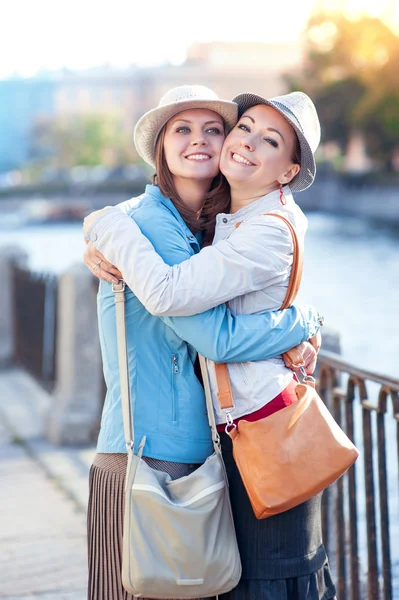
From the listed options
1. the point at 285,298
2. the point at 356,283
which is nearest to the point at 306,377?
the point at 285,298

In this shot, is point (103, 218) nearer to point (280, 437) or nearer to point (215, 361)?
point (215, 361)

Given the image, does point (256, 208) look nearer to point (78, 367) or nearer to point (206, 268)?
point (206, 268)

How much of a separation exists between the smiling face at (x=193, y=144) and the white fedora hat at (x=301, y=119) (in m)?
0.10

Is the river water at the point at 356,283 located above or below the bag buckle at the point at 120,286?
below

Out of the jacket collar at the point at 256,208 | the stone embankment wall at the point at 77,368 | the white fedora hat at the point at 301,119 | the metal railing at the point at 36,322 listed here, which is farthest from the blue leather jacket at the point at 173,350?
the metal railing at the point at 36,322

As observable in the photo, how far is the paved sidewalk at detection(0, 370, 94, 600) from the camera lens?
394 cm

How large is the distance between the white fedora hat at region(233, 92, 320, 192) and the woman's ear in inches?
0.6

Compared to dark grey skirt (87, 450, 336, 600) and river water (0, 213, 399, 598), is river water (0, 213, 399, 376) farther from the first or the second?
dark grey skirt (87, 450, 336, 600)

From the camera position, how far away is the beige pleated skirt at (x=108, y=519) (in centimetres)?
232

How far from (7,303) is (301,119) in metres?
7.20

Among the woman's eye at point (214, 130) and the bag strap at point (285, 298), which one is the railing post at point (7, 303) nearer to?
the woman's eye at point (214, 130)

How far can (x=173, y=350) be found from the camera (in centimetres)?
234

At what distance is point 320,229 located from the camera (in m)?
51.3

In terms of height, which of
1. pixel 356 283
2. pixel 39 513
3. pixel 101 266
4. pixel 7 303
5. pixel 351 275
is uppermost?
pixel 101 266
